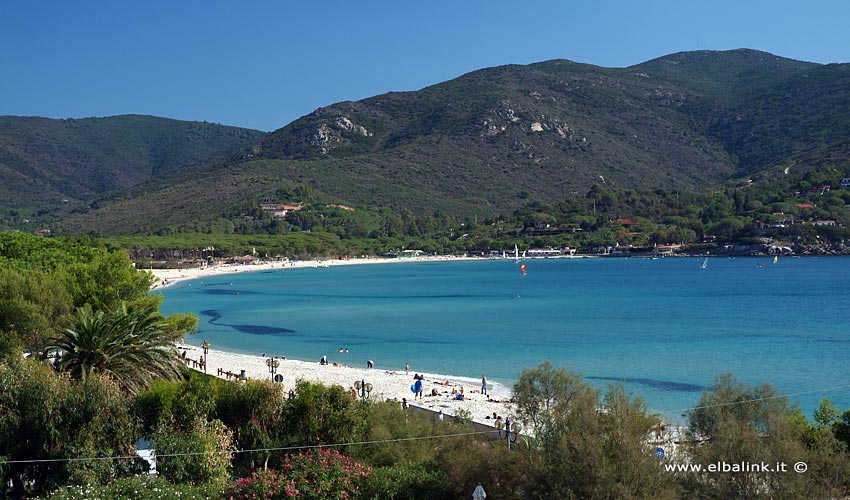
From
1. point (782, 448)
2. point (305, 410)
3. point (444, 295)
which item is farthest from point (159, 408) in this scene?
point (444, 295)

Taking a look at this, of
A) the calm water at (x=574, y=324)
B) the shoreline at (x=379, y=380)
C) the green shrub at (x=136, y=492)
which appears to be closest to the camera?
→ the green shrub at (x=136, y=492)

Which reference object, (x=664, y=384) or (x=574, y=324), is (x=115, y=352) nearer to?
(x=664, y=384)

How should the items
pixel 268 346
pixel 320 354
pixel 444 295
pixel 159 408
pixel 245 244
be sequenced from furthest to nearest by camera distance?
pixel 245 244
pixel 444 295
pixel 268 346
pixel 320 354
pixel 159 408

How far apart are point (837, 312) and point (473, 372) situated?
125ft

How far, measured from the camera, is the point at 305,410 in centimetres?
1686

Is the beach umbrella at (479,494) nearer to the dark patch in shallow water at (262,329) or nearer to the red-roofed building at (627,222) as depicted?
the dark patch in shallow water at (262,329)

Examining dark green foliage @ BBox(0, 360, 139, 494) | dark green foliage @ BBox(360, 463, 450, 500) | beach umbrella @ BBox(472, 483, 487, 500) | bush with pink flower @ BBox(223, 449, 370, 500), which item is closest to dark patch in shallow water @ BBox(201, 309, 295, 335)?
dark green foliage @ BBox(0, 360, 139, 494)

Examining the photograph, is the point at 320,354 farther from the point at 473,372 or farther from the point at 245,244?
the point at 245,244

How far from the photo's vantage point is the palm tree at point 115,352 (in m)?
19.2

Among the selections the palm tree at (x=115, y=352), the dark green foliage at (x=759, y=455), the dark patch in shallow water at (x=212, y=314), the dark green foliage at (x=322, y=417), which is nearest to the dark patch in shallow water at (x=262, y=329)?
the dark patch in shallow water at (x=212, y=314)

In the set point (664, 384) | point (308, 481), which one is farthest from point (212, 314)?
point (308, 481)

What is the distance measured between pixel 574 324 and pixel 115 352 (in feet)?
136

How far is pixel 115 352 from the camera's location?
772 inches

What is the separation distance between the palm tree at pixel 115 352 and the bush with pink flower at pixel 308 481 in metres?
6.67
